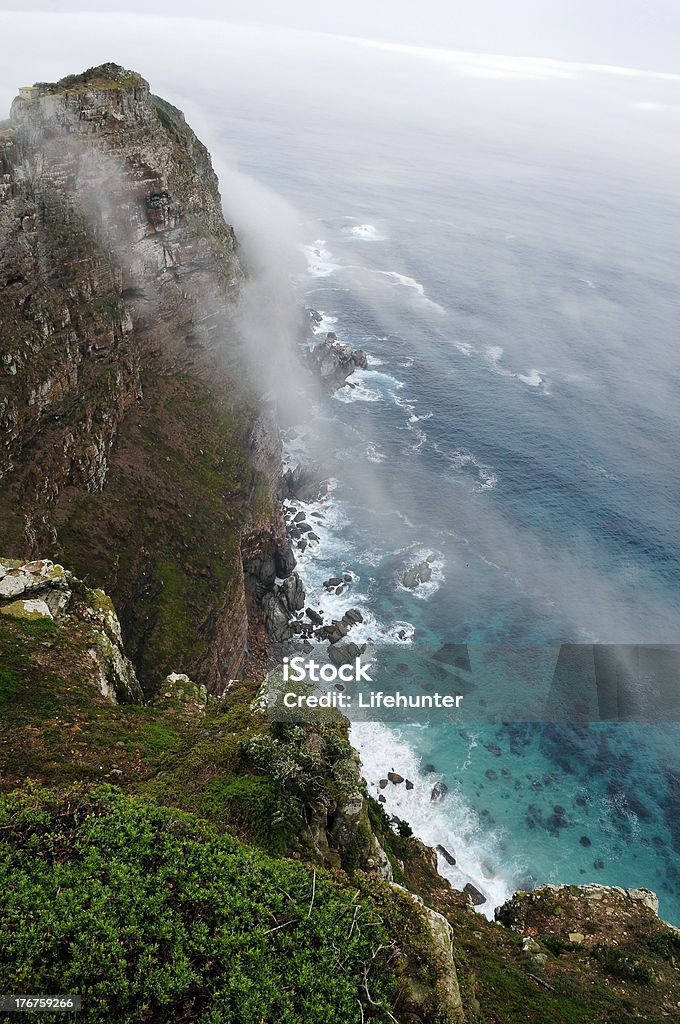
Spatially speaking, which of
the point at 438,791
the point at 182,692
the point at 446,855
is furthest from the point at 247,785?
the point at 438,791

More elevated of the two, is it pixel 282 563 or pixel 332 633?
pixel 282 563

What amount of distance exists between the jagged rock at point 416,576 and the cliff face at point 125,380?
17864mm

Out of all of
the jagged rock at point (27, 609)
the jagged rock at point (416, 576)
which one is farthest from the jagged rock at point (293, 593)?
the jagged rock at point (27, 609)

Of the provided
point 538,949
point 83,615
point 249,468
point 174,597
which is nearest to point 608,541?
point 249,468

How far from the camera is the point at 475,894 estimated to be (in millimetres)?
52000

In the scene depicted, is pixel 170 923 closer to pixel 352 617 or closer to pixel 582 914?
pixel 582 914

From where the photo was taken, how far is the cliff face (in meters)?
52.8

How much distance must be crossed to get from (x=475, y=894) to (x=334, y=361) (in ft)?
315

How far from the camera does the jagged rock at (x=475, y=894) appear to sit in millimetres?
51381

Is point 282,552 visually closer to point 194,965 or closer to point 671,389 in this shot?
point 194,965

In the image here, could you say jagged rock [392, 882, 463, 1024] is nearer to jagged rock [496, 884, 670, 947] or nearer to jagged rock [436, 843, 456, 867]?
jagged rock [496, 884, 670, 947]

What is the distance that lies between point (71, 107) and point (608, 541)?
8360cm

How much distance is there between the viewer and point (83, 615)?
1219 inches

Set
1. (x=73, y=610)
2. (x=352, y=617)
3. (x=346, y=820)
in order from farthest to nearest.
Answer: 1. (x=352, y=617)
2. (x=73, y=610)
3. (x=346, y=820)
